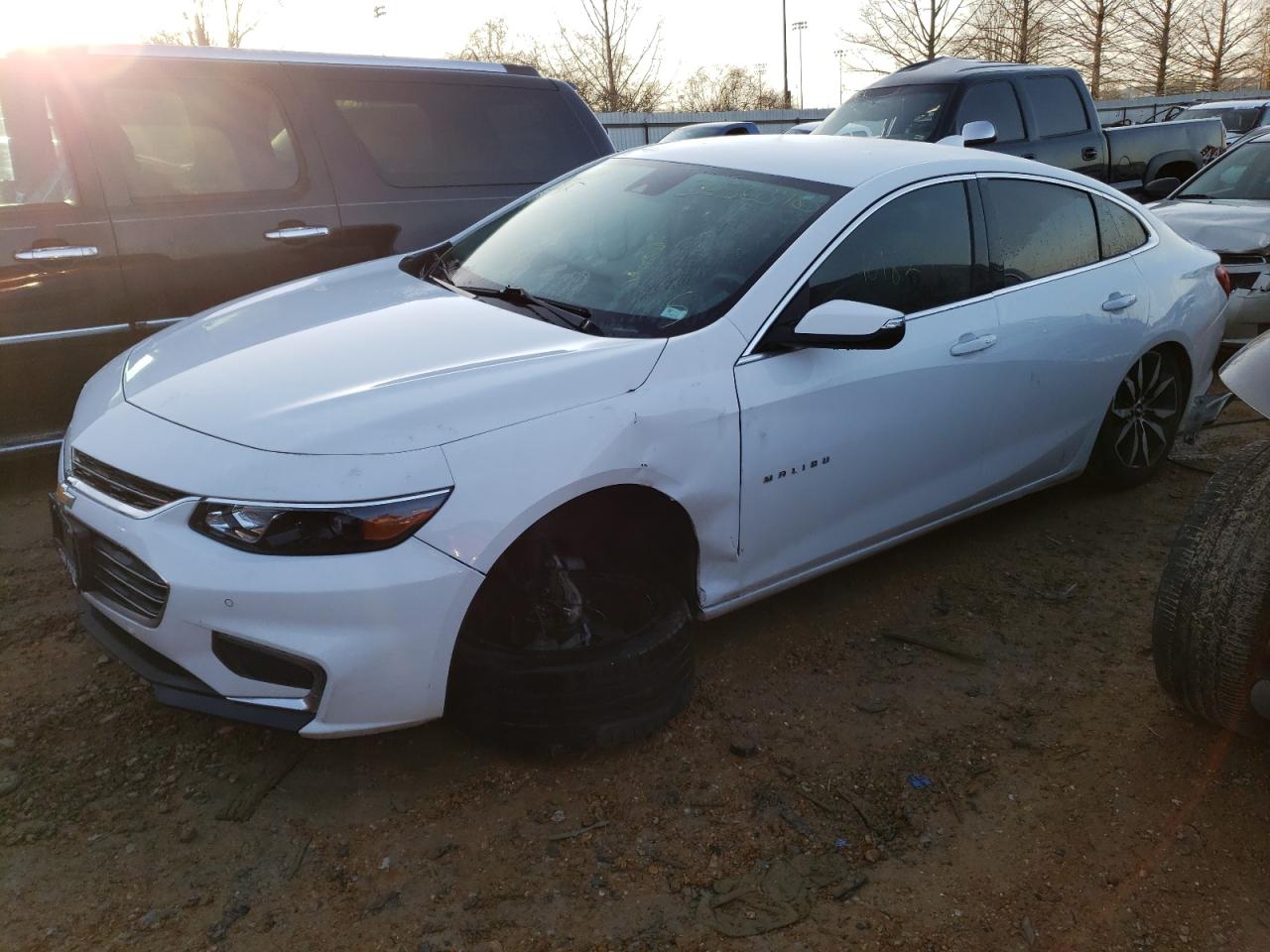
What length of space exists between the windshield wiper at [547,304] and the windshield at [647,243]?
0.02 m

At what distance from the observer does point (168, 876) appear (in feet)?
8.27

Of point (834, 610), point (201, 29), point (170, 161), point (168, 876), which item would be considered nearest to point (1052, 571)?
point (834, 610)

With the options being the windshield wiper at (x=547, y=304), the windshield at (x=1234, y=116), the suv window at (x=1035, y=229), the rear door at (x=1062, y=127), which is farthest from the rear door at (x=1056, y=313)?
the windshield at (x=1234, y=116)

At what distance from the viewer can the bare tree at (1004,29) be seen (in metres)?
40.3

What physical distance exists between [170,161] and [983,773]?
13.7 ft

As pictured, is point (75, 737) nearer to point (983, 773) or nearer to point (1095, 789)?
point (983, 773)

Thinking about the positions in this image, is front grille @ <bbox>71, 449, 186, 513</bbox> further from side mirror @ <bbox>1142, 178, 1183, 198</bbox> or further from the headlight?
side mirror @ <bbox>1142, 178, 1183, 198</bbox>

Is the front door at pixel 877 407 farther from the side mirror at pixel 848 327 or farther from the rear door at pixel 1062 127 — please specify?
the rear door at pixel 1062 127

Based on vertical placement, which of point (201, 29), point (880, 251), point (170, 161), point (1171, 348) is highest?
point (201, 29)

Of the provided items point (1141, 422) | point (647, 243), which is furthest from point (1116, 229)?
point (647, 243)

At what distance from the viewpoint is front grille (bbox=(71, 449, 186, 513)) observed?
8.50 ft

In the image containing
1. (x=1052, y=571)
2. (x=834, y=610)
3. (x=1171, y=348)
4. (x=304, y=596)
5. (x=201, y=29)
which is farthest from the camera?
(x=201, y=29)

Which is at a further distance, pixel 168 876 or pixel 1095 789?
pixel 1095 789

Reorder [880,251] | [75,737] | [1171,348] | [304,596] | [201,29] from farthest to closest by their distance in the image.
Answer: [201,29]
[1171,348]
[880,251]
[75,737]
[304,596]
